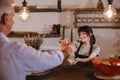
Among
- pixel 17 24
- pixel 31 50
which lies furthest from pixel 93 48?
pixel 31 50

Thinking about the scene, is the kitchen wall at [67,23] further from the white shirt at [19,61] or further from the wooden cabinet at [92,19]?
the white shirt at [19,61]

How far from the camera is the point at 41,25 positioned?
3.97 meters

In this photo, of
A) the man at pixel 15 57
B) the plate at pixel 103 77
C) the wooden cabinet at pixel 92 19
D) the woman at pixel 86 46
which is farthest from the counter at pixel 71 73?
the wooden cabinet at pixel 92 19

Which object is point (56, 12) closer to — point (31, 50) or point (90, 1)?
point (90, 1)

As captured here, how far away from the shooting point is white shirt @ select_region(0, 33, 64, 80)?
1143 millimetres

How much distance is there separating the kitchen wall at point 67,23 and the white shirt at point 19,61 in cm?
274

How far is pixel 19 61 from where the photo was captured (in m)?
1.15

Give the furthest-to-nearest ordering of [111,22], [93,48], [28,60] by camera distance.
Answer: [111,22]
[93,48]
[28,60]

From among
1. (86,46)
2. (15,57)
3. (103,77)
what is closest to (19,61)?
(15,57)

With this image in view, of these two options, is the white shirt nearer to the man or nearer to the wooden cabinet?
the man

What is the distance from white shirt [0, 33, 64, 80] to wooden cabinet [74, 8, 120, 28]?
270 centimetres

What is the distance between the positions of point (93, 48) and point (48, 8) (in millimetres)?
1144

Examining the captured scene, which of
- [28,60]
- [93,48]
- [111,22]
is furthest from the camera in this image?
[111,22]

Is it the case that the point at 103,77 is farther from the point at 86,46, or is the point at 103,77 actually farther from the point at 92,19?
the point at 92,19
